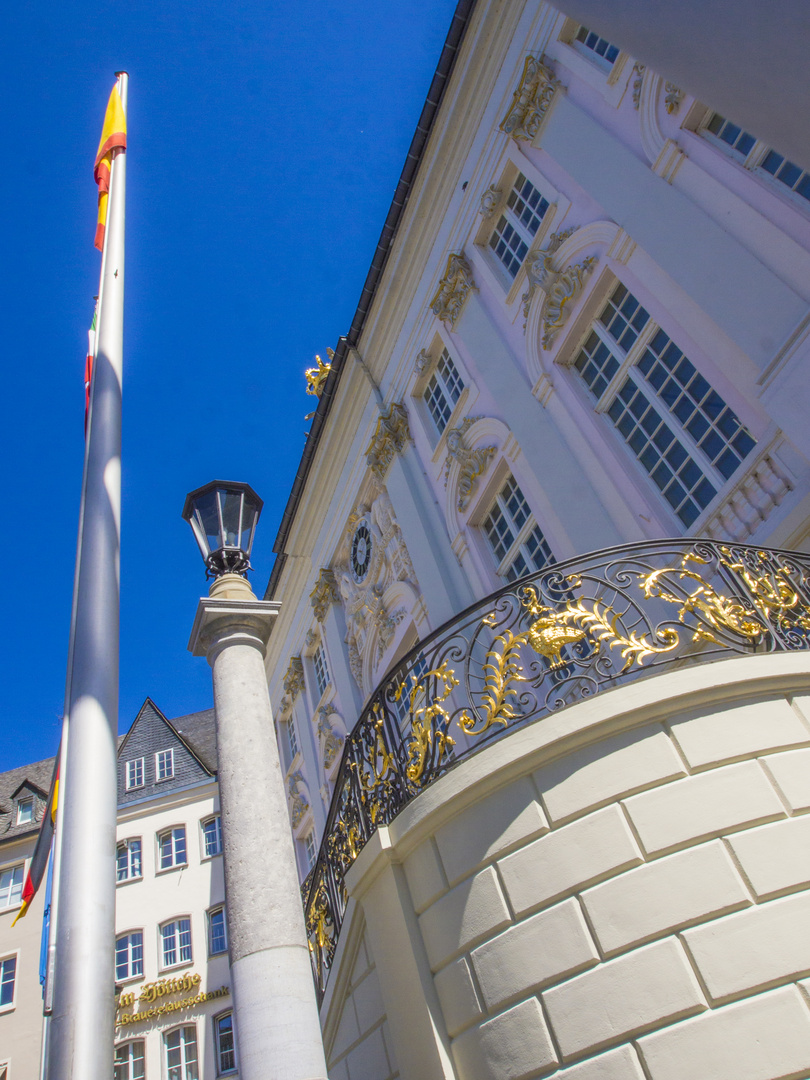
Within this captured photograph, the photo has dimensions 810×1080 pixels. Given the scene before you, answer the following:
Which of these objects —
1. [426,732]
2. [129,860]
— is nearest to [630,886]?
[426,732]

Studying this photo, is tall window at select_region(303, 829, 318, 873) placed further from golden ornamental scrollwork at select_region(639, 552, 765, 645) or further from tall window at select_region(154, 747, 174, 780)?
golden ornamental scrollwork at select_region(639, 552, 765, 645)

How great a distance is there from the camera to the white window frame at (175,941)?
86.7ft

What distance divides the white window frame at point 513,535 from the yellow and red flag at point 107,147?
7.11m

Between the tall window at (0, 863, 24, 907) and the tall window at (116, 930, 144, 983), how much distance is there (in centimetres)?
436

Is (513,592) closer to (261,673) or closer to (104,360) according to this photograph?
(261,673)

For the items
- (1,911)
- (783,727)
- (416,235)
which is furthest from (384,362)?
(1,911)

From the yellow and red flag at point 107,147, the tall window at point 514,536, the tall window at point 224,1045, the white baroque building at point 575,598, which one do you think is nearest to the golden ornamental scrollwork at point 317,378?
the white baroque building at point 575,598

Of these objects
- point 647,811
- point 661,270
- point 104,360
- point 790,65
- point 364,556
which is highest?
point 364,556

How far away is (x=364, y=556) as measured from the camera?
745 inches

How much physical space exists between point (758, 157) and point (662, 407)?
117 inches

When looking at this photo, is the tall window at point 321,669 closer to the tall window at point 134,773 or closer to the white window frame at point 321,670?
the white window frame at point 321,670

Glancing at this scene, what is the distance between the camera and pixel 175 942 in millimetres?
26953

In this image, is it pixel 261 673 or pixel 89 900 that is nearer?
pixel 89 900

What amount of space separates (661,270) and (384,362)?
9.40 m
